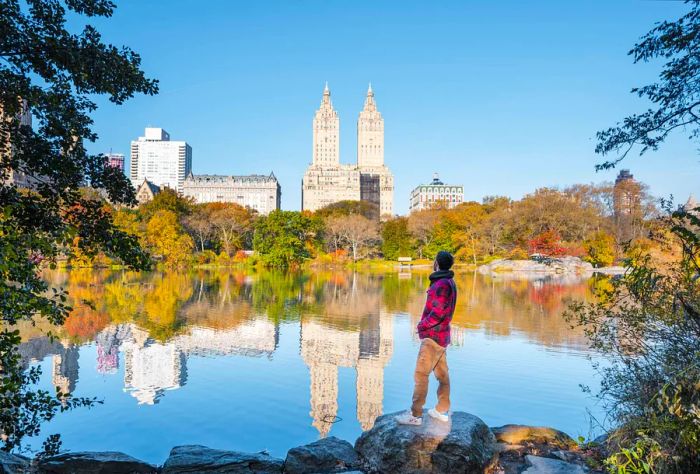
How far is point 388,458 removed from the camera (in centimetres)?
444

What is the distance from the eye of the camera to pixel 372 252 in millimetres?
55156

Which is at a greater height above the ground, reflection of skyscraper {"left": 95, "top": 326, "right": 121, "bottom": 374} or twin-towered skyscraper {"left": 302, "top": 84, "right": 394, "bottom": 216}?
twin-towered skyscraper {"left": 302, "top": 84, "right": 394, "bottom": 216}

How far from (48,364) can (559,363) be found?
10.2m

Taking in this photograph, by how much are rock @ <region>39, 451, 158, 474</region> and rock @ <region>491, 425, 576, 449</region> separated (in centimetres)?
354

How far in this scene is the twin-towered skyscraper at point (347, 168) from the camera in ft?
379

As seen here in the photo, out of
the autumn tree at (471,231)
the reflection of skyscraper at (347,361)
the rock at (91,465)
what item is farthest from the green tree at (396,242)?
the rock at (91,465)

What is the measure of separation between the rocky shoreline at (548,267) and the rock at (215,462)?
39050 mm

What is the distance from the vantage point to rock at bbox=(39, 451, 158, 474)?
14.5 feet

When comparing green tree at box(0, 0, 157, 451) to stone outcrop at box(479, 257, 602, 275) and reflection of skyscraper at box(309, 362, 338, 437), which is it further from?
stone outcrop at box(479, 257, 602, 275)

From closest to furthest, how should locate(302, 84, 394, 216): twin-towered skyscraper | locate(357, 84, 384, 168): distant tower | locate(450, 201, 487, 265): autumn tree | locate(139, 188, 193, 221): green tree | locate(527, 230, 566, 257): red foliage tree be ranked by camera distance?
locate(527, 230, 566, 257): red foliage tree
locate(139, 188, 193, 221): green tree
locate(450, 201, 487, 265): autumn tree
locate(302, 84, 394, 216): twin-towered skyscraper
locate(357, 84, 384, 168): distant tower

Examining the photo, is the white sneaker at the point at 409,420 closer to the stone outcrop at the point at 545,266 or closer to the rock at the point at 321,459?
the rock at the point at 321,459

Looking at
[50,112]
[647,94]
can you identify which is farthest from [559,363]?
[50,112]

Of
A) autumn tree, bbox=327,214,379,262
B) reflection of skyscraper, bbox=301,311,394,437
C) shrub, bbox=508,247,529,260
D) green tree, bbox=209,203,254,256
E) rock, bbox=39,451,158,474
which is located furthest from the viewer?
autumn tree, bbox=327,214,379,262

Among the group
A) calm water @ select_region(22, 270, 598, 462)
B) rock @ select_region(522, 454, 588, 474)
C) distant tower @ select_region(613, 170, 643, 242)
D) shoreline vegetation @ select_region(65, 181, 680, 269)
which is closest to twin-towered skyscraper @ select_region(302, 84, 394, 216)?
shoreline vegetation @ select_region(65, 181, 680, 269)
